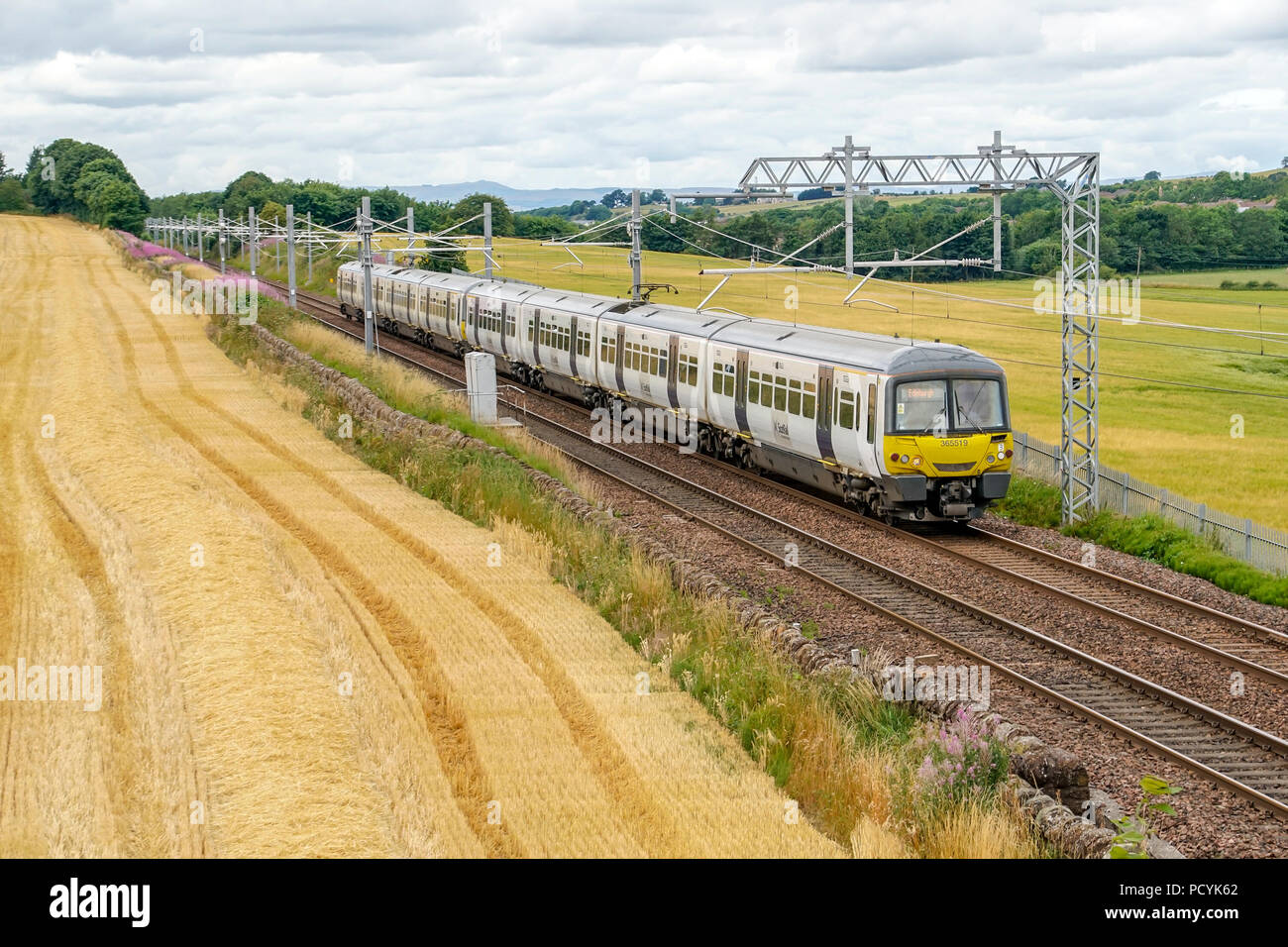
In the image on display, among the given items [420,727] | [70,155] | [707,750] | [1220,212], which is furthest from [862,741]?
[70,155]

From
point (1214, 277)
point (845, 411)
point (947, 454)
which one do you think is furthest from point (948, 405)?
point (1214, 277)

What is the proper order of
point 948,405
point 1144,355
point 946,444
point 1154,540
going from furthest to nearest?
point 1144,355 → point 948,405 → point 946,444 → point 1154,540

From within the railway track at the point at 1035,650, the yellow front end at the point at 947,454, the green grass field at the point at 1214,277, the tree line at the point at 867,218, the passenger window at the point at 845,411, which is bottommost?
the railway track at the point at 1035,650

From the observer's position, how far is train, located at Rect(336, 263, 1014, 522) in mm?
25219

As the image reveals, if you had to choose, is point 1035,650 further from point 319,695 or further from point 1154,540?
point 319,695

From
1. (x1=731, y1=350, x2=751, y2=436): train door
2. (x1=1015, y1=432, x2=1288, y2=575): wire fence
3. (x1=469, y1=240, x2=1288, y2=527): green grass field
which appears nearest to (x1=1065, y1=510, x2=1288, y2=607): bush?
(x1=1015, y1=432, x2=1288, y2=575): wire fence

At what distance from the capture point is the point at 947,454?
25.2 meters

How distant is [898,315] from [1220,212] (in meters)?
27.7

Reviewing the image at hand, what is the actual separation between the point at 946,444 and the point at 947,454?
0.18m

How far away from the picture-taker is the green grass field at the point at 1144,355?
39.2 meters

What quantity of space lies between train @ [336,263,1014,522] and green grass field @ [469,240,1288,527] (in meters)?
1.74

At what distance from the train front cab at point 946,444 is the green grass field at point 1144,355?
198 centimetres

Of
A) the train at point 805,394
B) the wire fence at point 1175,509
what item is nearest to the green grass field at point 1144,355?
the train at point 805,394

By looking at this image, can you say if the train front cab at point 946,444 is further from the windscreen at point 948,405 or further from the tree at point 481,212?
the tree at point 481,212
